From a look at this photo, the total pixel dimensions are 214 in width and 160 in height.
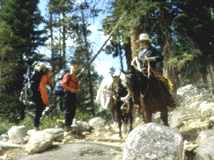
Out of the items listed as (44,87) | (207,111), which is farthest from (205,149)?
(207,111)

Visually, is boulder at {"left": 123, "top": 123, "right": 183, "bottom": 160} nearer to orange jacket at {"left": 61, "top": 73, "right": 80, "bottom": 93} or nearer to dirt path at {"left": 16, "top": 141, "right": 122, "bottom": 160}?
dirt path at {"left": 16, "top": 141, "right": 122, "bottom": 160}

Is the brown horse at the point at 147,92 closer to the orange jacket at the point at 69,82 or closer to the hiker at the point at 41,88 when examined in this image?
the orange jacket at the point at 69,82

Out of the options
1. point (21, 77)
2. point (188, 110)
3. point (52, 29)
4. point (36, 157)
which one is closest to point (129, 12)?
point (188, 110)

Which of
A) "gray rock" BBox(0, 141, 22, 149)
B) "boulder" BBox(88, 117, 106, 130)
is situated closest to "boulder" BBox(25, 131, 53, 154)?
"gray rock" BBox(0, 141, 22, 149)

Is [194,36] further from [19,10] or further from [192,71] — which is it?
[19,10]

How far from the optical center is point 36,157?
41.5 ft

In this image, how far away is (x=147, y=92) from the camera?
42.9ft

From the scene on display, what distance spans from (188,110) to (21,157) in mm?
7423

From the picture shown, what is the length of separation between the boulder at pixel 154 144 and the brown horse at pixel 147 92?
3.14m

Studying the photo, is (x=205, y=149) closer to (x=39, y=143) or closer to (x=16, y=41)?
(x=39, y=143)

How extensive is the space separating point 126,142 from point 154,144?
0.54 m

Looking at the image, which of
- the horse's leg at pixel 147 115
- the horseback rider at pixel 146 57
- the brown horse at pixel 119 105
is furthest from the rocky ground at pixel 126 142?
the horseback rider at pixel 146 57

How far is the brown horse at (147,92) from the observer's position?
1298 cm

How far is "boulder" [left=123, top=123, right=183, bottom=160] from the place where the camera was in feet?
31.2
